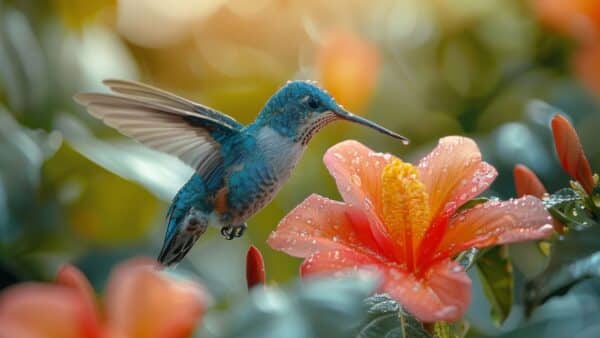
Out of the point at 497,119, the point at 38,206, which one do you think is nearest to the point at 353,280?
the point at 38,206

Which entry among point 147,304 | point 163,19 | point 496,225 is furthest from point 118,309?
point 163,19

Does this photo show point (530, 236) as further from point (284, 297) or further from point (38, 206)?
point (38, 206)

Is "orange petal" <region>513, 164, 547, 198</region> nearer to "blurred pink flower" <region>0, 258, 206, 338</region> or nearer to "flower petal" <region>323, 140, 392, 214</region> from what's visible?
"flower petal" <region>323, 140, 392, 214</region>

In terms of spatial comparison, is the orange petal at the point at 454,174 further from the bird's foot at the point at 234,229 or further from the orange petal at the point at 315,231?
the bird's foot at the point at 234,229

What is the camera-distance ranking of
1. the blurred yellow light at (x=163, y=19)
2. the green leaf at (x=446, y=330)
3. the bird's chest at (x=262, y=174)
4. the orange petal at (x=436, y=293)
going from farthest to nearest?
the blurred yellow light at (x=163, y=19) → the bird's chest at (x=262, y=174) → the green leaf at (x=446, y=330) → the orange petal at (x=436, y=293)

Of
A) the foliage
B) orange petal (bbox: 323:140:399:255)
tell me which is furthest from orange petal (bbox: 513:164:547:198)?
orange petal (bbox: 323:140:399:255)

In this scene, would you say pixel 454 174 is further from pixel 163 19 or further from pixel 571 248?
pixel 163 19

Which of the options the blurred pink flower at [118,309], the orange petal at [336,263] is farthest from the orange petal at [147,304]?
the orange petal at [336,263]

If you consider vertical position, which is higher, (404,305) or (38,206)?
(404,305)
